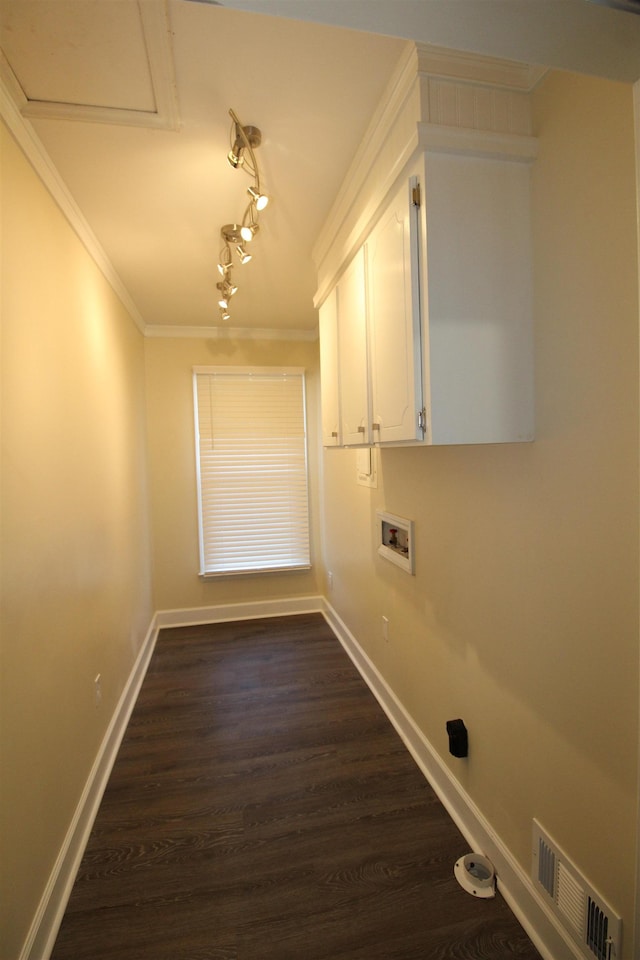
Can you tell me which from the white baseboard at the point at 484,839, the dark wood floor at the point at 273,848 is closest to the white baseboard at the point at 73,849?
the dark wood floor at the point at 273,848

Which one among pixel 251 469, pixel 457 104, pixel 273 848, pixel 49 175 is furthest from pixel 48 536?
pixel 251 469

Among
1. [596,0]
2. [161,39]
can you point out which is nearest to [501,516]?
[596,0]

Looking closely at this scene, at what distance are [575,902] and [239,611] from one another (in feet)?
10.4

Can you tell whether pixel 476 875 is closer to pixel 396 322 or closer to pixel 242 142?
pixel 396 322

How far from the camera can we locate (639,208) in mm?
733

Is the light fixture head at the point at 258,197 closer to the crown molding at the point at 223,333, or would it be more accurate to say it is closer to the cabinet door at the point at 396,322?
the cabinet door at the point at 396,322

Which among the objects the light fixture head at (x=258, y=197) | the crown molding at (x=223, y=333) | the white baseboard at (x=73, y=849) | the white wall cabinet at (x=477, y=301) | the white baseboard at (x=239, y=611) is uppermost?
the crown molding at (x=223, y=333)

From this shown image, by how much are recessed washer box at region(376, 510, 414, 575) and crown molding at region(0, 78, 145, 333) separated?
6.74ft

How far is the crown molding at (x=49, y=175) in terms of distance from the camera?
4.28 feet

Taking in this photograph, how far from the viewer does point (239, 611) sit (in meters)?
3.97

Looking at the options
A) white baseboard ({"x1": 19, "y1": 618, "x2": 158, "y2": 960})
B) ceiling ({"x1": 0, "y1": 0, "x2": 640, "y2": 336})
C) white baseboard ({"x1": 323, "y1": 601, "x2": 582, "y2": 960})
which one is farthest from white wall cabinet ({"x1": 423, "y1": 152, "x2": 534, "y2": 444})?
white baseboard ({"x1": 19, "y1": 618, "x2": 158, "y2": 960})

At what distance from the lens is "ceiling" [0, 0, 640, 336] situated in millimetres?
642

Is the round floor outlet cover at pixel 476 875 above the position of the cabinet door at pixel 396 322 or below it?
below

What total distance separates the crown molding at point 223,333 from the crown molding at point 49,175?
3.61ft
